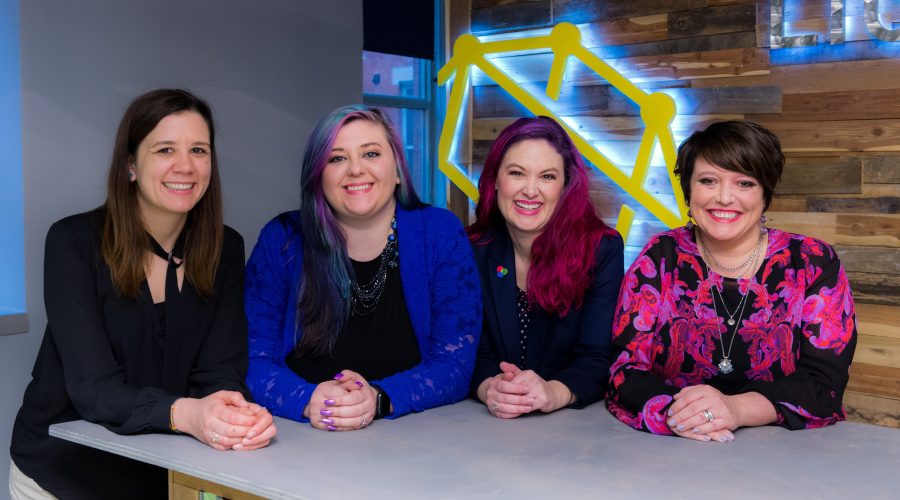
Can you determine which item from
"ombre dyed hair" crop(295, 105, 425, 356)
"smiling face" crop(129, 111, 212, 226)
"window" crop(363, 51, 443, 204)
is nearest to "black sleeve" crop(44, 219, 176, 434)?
"smiling face" crop(129, 111, 212, 226)

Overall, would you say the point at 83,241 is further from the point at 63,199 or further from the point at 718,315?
the point at 718,315

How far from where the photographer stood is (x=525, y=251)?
2.56 meters

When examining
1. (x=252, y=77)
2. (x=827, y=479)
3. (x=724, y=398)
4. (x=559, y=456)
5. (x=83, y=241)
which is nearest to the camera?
(x=827, y=479)

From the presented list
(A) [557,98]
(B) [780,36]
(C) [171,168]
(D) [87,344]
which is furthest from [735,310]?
(A) [557,98]

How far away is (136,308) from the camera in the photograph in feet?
7.04

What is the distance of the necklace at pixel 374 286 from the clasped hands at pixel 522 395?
15.4 inches

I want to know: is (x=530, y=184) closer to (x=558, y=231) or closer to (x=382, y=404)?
(x=558, y=231)

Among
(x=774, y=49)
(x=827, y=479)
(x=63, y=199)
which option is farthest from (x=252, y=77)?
(x=827, y=479)

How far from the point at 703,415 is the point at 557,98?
3.00 m

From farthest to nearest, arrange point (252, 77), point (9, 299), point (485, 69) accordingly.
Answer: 1. point (485, 69)
2. point (252, 77)
3. point (9, 299)

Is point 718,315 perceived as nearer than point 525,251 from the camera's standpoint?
Yes

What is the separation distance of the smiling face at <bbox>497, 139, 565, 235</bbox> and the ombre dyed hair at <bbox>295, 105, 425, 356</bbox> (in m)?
0.35

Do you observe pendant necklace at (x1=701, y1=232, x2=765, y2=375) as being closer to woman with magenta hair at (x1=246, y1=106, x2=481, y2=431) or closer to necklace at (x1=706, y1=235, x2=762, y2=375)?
necklace at (x1=706, y1=235, x2=762, y2=375)

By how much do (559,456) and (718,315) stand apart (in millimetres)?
627
